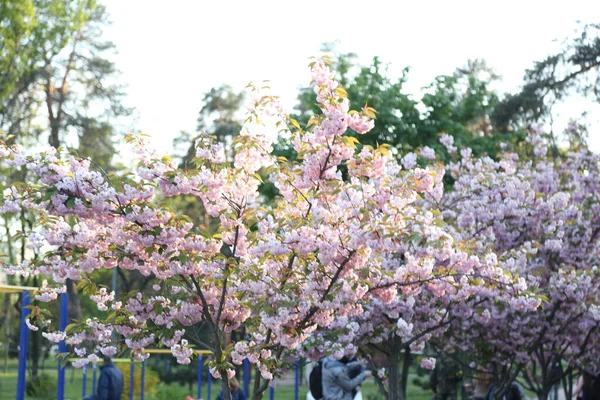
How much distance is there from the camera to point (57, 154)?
7.66 meters

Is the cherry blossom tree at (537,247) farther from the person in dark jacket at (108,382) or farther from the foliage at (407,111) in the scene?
the foliage at (407,111)

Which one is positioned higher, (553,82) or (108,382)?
(553,82)

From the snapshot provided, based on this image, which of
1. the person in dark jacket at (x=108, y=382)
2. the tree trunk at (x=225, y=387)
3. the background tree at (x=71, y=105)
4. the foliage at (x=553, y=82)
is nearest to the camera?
the tree trunk at (x=225, y=387)

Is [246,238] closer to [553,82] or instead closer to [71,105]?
[553,82]

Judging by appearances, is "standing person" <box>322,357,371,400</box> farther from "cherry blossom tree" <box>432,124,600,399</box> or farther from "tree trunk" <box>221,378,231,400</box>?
"tree trunk" <box>221,378,231,400</box>

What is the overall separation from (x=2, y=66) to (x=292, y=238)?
19.3m

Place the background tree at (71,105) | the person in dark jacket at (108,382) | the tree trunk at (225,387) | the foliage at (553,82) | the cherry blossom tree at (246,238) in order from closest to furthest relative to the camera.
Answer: the cherry blossom tree at (246,238), the tree trunk at (225,387), the person in dark jacket at (108,382), the foliage at (553,82), the background tree at (71,105)

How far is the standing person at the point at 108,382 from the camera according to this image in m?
12.4

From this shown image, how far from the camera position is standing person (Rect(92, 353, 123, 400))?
12398mm

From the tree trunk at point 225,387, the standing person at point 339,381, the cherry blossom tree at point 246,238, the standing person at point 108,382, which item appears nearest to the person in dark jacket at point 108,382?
the standing person at point 108,382

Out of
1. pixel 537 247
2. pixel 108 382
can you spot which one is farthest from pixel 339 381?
pixel 537 247

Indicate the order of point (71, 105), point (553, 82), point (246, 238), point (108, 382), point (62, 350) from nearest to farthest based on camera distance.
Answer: point (246, 238) → point (62, 350) → point (108, 382) → point (553, 82) → point (71, 105)

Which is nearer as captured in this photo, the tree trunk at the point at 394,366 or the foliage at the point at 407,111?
the tree trunk at the point at 394,366

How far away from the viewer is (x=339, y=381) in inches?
465
